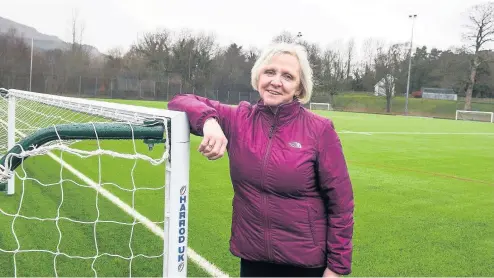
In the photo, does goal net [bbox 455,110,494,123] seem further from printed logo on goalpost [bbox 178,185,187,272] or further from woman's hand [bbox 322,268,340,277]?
printed logo on goalpost [bbox 178,185,187,272]

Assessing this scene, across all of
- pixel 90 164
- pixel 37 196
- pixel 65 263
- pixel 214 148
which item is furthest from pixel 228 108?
pixel 90 164

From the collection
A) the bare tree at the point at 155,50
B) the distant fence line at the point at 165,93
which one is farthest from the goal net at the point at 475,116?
the bare tree at the point at 155,50

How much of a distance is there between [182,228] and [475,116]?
41.5 metres

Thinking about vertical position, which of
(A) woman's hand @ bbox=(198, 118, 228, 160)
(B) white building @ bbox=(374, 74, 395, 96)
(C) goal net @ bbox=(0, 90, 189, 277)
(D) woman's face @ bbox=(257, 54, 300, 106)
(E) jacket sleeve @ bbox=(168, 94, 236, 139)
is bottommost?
(C) goal net @ bbox=(0, 90, 189, 277)

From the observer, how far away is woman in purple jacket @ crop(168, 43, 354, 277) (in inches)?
72.1

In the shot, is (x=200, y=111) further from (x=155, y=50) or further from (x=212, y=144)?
(x=155, y=50)

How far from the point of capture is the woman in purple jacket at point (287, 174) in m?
1.83

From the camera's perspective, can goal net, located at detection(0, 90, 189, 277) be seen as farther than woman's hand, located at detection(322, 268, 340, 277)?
No

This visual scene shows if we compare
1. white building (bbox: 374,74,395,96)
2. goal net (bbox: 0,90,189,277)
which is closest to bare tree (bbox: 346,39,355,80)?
white building (bbox: 374,74,395,96)

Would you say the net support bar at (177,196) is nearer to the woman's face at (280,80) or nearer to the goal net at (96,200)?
the goal net at (96,200)

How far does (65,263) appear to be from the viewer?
11.6 feet

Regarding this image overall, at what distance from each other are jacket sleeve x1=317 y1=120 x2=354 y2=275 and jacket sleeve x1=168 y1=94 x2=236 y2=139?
440 millimetres

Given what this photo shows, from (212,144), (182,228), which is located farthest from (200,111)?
(182,228)

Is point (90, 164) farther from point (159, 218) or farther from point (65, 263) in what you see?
point (65, 263)
